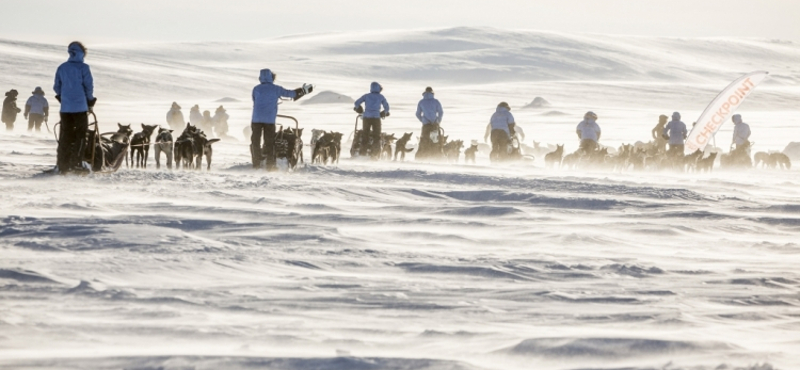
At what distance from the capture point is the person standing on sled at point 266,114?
12.0 m

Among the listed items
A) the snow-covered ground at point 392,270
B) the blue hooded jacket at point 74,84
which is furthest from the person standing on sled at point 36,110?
the blue hooded jacket at point 74,84

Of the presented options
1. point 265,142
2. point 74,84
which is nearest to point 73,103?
point 74,84

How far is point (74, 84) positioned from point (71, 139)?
55cm

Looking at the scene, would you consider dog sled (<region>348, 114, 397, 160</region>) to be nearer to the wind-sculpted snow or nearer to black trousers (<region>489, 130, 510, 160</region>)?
black trousers (<region>489, 130, 510, 160</region>)

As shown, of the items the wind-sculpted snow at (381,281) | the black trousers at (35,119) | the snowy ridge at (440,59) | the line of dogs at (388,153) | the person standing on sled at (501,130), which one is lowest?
the black trousers at (35,119)

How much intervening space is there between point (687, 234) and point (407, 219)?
204 centimetres

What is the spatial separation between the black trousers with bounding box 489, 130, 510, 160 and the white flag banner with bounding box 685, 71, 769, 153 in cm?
342

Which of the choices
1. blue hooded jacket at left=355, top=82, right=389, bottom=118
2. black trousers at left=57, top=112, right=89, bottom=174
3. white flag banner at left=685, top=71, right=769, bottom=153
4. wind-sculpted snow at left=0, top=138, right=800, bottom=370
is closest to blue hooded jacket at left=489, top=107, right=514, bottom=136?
blue hooded jacket at left=355, top=82, right=389, bottom=118

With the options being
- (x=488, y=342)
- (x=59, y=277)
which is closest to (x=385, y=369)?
(x=488, y=342)

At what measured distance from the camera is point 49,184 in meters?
8.98

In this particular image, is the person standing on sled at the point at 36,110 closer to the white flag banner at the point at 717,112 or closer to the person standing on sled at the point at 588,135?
the person standing on sled at the point at 588,135

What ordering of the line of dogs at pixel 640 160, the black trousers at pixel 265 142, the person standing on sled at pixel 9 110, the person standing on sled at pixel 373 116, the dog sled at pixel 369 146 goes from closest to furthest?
the black trousers at pixel 265 142 < the person standing on sled at pixel 373 116 < the dog sled at pixel 369 146 < the line of dogs at pixel 640 160 < the person standing on sled at pixel 9 110

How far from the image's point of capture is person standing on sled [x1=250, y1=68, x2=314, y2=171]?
39.3 ft

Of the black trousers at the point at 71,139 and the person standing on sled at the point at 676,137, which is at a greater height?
the person standing on sled at the point at 676,137
